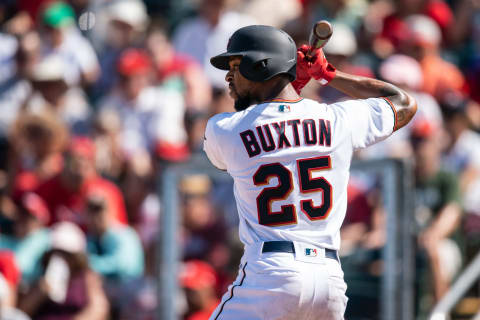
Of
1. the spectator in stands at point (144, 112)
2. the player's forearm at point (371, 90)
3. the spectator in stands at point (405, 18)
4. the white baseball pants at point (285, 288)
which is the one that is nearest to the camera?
the white baseball pants at point (285, 288)

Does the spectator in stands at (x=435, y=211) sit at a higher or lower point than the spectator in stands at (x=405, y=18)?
lower

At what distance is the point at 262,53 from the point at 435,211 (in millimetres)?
3891

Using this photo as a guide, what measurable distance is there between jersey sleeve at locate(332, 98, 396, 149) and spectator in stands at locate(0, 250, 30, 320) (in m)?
3.65

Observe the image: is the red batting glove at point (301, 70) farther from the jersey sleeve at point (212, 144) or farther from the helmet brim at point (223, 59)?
the jersey sleeve at point (212, 144)

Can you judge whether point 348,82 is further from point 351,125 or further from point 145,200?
point 145,200

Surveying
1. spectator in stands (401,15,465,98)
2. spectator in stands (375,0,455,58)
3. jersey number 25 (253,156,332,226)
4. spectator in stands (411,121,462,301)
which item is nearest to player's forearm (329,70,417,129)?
jersey number 25 (253,156,332,226)

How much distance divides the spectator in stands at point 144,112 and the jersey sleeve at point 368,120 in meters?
3.90

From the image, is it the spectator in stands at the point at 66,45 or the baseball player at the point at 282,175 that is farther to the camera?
the spectator in stands at the point at 66,45

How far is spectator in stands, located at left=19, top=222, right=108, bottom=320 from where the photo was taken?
671 centimetres

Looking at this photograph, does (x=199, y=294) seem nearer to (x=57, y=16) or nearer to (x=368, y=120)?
(x=368, y=120)

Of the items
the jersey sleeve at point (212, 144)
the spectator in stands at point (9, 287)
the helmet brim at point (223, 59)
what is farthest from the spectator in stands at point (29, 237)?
the helmet brim at point (223, 59)

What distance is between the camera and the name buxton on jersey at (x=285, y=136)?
12.5ft

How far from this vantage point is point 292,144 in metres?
3.83

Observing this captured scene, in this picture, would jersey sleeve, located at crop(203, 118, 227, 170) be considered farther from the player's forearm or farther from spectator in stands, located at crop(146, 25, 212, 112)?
spectator in stands, located at crop(146, 25, 212, 112)
